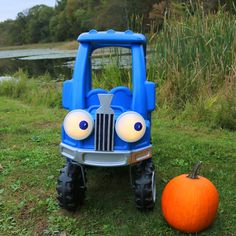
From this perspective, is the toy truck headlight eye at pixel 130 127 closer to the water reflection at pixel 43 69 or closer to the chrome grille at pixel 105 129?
the chrome grille at pixel 105 129

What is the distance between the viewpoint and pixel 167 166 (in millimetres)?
3693

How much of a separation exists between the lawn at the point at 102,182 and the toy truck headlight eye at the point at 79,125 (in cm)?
62

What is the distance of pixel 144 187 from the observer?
8.84ft

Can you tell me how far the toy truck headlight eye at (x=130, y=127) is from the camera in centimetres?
257

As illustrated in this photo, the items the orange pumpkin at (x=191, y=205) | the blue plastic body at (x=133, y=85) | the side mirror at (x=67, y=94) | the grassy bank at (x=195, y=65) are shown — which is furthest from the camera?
the grassy bank at (x=195, y=65)

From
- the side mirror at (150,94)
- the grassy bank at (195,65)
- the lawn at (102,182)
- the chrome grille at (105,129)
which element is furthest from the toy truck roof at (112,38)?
the grassy bank at (195,65)

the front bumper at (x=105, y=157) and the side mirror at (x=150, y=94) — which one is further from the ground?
the side mirror at (x=150, y=94)

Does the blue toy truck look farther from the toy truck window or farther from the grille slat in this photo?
the toy truck window

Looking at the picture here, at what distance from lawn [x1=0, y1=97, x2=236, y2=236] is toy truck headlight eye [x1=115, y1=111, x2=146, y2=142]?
60cm

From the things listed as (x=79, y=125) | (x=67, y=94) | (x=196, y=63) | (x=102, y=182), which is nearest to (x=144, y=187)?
(x=79, y=125)

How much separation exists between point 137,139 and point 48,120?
12.1 ft

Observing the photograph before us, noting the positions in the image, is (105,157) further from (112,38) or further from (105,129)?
(112,38)

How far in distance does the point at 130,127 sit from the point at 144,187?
0.45 m

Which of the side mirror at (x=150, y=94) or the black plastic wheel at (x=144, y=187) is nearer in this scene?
the black plastic wheel at (x=144, y=187)
